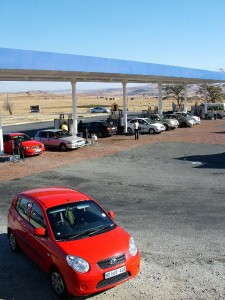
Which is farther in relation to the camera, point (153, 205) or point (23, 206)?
point (153, 205)

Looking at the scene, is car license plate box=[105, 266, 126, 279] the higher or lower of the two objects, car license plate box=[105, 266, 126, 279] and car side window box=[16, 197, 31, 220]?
the lower

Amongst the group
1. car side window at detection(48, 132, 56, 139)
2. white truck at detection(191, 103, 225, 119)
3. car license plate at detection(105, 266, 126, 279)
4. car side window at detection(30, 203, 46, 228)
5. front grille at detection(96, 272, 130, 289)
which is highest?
white truck at detection(191, 103, 225, 119)

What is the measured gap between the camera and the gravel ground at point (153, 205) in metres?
6.84

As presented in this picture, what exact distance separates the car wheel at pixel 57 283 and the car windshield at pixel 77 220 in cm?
60

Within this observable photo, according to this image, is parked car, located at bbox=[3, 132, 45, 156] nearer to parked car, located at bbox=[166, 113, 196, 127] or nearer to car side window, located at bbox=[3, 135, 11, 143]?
car side window, located at bbox=[3, 135, 11, 143]

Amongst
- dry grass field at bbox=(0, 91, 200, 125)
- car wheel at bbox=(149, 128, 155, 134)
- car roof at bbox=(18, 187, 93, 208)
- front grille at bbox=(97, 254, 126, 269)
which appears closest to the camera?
front grille at bbox=(97, 254, 126, 269)

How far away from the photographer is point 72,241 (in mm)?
6707

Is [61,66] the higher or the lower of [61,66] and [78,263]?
the higher

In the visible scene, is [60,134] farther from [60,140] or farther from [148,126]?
[148,126]

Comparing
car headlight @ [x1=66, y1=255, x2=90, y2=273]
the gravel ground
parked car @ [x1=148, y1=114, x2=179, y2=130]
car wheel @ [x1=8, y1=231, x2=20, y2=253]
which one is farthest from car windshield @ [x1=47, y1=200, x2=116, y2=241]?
parked car @ [x1=148, y1=114, x2=179, y2=130]

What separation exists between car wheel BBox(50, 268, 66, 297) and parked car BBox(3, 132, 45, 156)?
15444mm

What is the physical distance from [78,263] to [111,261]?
56 centimetres

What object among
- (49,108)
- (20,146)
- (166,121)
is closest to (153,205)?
(20,146)

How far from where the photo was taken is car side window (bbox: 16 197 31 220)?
7908 millimetres
